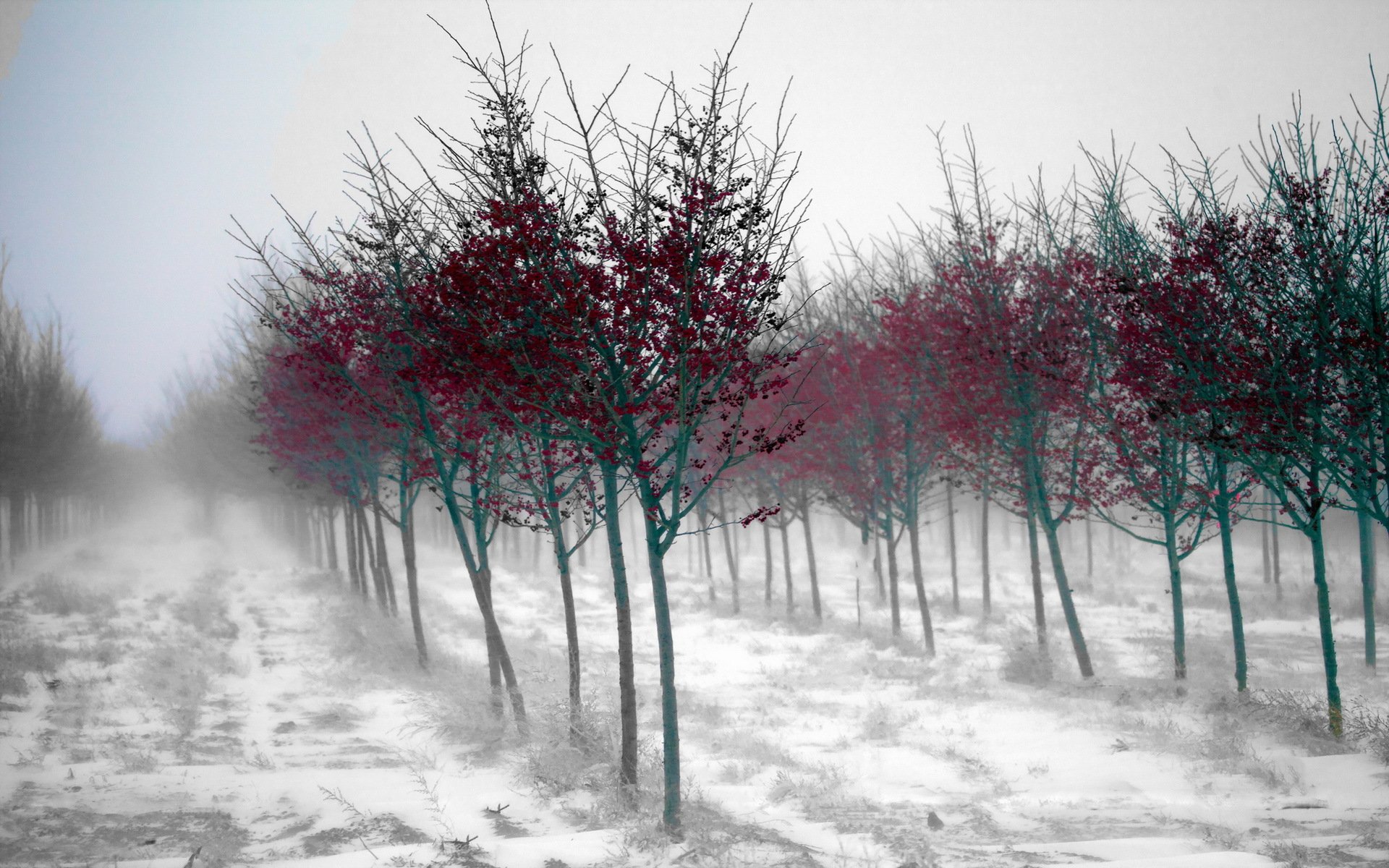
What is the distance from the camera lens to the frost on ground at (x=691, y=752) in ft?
19.6

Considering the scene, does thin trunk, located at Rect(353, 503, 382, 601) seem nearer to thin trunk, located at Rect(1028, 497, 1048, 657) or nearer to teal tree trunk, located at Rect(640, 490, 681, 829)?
teal tree trunk, located at Rect(640, 490, 681, 829)

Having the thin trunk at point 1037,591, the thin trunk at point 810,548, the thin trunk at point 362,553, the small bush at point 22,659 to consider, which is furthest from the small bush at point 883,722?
the thin trunk at point 362,553

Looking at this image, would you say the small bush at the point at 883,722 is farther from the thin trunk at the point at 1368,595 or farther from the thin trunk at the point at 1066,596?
the thin trunk at the point at 1368,595

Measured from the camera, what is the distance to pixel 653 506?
20.1ft

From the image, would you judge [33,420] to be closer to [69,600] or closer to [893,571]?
[69,600]

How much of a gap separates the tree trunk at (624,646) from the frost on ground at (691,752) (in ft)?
0.83

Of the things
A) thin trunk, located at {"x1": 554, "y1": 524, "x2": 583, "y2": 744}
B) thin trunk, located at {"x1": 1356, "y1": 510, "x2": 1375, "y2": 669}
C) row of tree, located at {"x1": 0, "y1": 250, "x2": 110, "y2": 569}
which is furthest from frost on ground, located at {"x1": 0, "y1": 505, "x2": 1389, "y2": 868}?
row of tree, located at {"x1": 0, "y1": 250, "x2": 110, "y2": 569}

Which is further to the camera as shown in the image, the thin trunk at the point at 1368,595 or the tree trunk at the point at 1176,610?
the thin trunk at the point at 1368,595

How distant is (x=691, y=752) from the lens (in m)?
9.06

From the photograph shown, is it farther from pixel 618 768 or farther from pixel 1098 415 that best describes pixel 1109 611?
pixel 618 768

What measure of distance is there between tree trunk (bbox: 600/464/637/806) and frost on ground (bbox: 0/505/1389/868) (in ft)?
0.83

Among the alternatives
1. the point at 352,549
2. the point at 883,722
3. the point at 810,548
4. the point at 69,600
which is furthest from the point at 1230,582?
the point at 69,600

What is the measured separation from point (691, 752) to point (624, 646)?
2502 millimetres

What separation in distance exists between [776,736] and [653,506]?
511 centimetres
